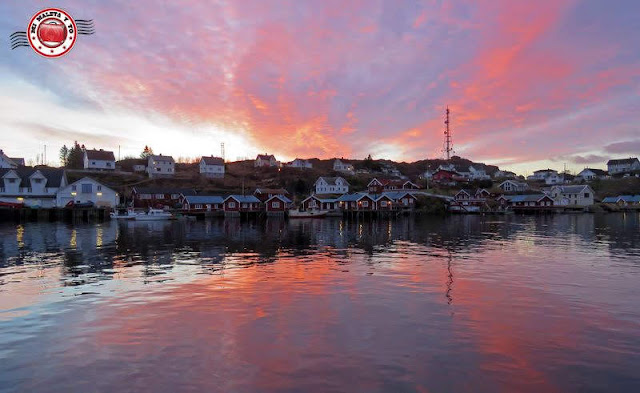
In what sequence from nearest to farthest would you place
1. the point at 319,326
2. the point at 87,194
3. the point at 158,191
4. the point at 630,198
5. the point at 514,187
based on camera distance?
the point at 319,326, the point at 87,194, the point at 158,191, the point at 630,198, the point at 514,187

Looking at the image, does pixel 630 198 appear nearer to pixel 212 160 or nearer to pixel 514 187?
pixel 514 187

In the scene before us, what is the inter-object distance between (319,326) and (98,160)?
14018 centimetres

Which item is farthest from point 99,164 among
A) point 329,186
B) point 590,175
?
point 590,175

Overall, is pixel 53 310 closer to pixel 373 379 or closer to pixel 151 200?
pixel 373 379

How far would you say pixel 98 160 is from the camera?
433ft

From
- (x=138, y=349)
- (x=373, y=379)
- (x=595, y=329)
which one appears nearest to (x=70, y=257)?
(x=138, y=349)

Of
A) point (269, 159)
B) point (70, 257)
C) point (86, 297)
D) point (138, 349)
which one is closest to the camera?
point (138, 349)

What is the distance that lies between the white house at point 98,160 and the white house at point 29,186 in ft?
113

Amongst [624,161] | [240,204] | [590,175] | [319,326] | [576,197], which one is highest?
[624,161]

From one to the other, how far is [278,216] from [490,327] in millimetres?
89481

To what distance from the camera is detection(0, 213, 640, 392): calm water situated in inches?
394

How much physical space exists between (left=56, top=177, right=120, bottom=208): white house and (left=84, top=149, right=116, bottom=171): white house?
142ft

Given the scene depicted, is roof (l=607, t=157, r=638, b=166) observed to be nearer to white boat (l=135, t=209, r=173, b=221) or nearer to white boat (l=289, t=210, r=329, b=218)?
white boat (l=289, t=210, r=329, b=218)

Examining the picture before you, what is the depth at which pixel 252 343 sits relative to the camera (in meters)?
12.4
